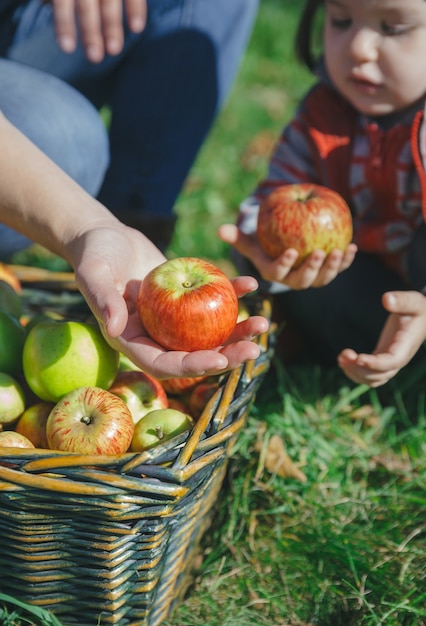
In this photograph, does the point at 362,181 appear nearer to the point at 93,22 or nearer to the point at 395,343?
the point at 395,343

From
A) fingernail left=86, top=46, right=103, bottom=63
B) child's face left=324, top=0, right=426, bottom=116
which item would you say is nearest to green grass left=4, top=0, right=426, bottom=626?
child's face left=324, top=0, right=426, bottom=116

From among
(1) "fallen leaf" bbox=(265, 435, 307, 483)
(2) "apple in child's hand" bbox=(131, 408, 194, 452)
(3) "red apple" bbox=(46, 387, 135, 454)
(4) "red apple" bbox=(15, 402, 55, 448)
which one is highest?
(3) "red apple" bbox=(46, 387, 135, 454)

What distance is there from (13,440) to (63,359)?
0.70ft

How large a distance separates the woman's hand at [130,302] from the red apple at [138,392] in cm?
14

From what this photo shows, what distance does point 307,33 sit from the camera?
2.61 m

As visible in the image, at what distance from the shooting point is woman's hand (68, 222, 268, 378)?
4.87 ft

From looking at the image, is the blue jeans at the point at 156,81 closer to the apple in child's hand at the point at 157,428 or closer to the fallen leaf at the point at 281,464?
→ the fallen leaf at the point at 281,464

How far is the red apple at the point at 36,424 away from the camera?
1.66 m

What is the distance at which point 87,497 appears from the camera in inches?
52.6

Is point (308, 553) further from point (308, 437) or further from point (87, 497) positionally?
point (87, 497)

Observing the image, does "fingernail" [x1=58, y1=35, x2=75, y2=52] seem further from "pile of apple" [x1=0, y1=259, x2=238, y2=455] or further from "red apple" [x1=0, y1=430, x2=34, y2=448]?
"red apple" [x1=0, y1=430, x2=34, y2=448]

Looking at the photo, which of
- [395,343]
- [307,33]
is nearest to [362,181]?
[307,33]

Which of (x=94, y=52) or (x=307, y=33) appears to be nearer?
(x=94, y=52)

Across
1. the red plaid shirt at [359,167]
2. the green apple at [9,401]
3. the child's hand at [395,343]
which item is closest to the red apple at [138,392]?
the green apple at [9,401]
